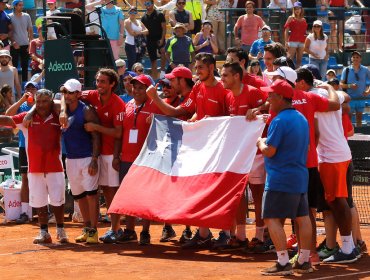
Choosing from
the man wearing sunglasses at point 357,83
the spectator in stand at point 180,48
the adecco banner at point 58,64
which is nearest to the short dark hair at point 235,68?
the adecco banner at point 58,64

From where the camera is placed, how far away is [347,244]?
11430 mm

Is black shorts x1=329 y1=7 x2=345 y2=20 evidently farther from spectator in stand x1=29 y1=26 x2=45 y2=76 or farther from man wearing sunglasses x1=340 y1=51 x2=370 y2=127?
spectator in stand x1=29 y1=26 x2=45 y2=76

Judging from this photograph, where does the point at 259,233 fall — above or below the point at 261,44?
below

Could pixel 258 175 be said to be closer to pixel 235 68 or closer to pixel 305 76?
pixel 235 68

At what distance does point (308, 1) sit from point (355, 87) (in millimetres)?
3300

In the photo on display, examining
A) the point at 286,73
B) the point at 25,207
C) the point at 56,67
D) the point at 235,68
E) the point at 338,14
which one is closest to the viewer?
the point at 286,73

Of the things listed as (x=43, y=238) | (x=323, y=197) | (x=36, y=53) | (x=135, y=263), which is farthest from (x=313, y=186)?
(x=36, y=53)

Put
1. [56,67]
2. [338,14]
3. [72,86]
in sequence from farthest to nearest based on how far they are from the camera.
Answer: [338,14], [56,67], [72,86]

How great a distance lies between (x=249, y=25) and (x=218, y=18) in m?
1.46

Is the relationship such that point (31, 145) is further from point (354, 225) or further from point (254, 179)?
point (354, 225)

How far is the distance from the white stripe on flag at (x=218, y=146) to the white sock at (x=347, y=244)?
1.35 m

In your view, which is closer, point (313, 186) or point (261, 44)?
point (313, 186)

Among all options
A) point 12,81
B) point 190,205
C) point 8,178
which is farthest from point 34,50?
point 190,205

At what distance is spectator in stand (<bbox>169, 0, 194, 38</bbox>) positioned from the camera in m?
23.6
